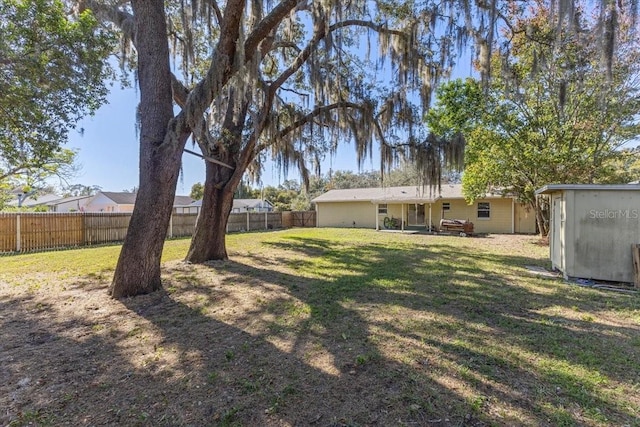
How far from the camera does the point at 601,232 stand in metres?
5.71

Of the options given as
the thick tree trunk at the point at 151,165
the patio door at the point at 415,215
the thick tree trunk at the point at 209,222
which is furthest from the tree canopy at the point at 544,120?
the thick tree trunk at the point at 151,165

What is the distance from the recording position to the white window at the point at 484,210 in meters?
17.4

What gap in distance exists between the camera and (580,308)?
439 centimetres

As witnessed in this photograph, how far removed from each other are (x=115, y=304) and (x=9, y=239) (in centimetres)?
A: 904

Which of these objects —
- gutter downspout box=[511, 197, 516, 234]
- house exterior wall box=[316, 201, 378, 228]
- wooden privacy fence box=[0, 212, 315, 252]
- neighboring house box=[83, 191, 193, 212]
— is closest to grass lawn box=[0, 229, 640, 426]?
wooden privacy fence box=[0, 212, 315, 252]

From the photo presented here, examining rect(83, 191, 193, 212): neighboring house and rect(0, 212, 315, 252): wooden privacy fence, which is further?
rect(83, 191, 193, 212): neighboring house

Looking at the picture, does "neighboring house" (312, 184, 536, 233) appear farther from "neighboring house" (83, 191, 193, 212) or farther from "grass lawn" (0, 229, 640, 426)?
"neighboring house" (83, 191, 193, 212)

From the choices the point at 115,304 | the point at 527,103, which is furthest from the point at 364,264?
the point at 527,103

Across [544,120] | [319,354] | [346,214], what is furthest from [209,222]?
[346,214]

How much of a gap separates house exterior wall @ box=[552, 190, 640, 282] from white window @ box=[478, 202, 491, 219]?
40.4ft

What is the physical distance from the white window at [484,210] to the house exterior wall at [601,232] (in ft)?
40.4

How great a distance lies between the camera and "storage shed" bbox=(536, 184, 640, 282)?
556 cm

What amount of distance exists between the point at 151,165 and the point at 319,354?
148 inches

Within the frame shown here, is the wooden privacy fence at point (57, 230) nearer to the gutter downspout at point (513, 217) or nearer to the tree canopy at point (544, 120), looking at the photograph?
the tree canopy at point (544, 120)
